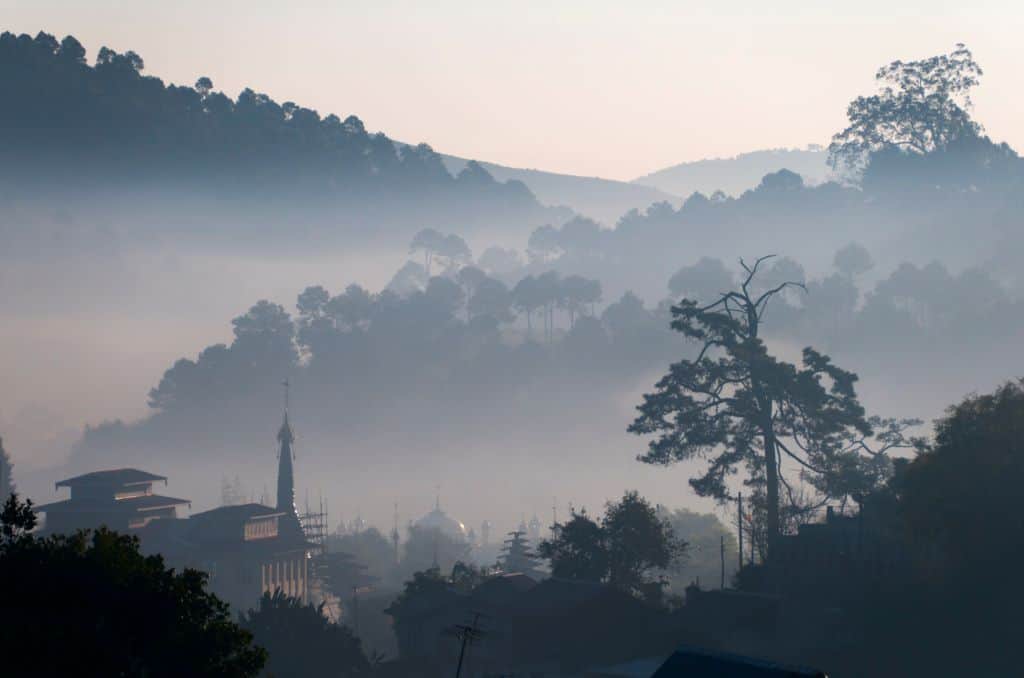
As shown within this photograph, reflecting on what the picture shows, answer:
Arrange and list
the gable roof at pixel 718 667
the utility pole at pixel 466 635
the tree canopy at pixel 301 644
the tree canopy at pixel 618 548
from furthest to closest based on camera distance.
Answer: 1. the tree canopy at pixel 618 548
2. the tree canopy at pixel 301 644
3. the utility pole at pixel 466 635
4. the gable roof at pixel 718 667

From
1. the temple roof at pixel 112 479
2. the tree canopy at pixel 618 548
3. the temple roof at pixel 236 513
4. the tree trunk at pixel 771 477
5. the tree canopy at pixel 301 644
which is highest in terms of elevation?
the temple roof at pixel 112 479

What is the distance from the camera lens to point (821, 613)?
54719mm

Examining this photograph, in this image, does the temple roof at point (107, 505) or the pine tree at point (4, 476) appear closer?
the temple roof at point (107, 505)

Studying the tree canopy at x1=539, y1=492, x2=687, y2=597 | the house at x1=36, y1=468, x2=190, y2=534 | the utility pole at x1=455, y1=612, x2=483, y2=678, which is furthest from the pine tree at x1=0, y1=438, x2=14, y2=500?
the utility pole at x1=455, y1=612, x2=483, y2=678

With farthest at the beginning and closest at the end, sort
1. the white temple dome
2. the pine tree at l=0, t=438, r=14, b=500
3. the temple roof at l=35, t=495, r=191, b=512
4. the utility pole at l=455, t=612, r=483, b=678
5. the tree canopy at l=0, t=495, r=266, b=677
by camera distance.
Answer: the white temple dome < the pine tree at l=0, t=438, r=14, b=500 < the temple roof at l=35, t=495, r=191, b=512 < the utility pole at l=455, t=612, r=483, b=678 < the tree canopy at l=0, t=495, r=266, b=677

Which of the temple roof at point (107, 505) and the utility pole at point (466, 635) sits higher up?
the temple roof at point (107, 505)

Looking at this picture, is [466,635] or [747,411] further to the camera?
[747,411]

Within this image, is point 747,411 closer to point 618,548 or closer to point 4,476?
point 618,548

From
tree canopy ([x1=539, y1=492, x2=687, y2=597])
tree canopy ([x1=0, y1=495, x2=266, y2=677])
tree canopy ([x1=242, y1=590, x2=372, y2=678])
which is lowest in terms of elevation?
tree canopy ([x1=242, y1=590, x2=372, y2=678])

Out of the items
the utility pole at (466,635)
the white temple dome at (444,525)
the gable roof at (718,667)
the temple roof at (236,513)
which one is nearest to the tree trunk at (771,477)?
the utility pole at (466,635)

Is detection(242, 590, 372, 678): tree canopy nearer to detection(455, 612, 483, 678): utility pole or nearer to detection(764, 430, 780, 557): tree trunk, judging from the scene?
detection(455, 612, 483, 678): utility pole

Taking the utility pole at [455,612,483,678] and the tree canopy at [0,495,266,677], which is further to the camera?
the utility pole at [455,612,483,678]

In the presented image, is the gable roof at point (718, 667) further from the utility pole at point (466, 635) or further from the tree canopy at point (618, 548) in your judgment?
the tree canopy at point (618, 548)

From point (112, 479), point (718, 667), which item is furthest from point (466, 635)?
point (112, 479)
